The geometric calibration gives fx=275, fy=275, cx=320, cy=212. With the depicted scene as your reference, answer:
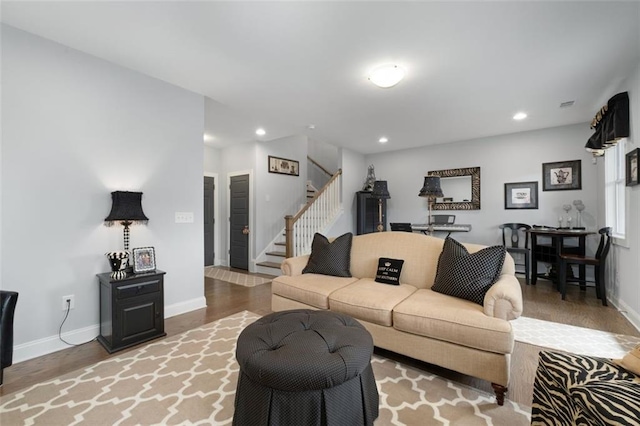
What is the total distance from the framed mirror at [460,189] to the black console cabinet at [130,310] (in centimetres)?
524

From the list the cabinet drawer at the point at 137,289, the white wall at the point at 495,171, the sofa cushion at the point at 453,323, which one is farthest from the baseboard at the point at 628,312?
the cabinet drawer at the point at 137,289

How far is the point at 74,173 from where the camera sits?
243 cm

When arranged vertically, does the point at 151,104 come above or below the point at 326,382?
above

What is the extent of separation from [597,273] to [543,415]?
3444 mm

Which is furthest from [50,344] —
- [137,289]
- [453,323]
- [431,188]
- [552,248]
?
[552,248]

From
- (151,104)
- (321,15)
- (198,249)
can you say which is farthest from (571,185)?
(151,104)

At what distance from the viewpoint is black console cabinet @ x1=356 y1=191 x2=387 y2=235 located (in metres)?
6.11

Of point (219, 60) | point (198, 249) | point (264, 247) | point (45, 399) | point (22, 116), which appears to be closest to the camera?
point (45, 399)

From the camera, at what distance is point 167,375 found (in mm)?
1946

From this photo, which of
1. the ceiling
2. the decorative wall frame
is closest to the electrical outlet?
the ceiling

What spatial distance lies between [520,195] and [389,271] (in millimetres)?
3812

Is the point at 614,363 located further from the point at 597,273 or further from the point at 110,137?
the point at 110,137

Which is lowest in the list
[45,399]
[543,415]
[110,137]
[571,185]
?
[45,399]

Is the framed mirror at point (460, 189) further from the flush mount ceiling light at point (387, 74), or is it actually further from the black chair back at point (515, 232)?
the flush mount ceiling light at point (387, 74)
